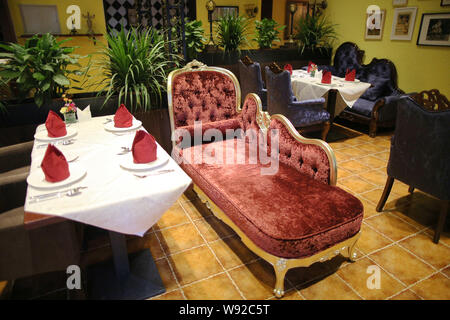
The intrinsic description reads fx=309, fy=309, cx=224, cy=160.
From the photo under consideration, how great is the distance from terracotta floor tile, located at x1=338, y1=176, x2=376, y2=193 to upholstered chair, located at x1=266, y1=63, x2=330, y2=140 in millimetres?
1001

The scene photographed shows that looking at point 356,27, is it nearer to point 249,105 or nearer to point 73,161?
point 249,105

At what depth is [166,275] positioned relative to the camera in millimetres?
1919

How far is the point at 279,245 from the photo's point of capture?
1615 mm

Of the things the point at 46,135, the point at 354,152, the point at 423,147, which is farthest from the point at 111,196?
the point at 354,152

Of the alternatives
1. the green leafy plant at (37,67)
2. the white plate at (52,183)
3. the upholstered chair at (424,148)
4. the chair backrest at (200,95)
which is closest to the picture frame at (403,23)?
the upholstered chair at (424,148)

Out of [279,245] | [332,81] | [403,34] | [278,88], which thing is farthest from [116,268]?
[403,34]

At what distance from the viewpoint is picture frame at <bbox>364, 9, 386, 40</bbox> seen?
4746 millimetres

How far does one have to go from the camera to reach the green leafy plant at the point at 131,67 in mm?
2488

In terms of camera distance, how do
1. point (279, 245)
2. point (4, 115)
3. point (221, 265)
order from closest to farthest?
1. point (279, 245)
2. point (221, 265)
3. point (4, 115)

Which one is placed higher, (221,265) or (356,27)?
(356,27)

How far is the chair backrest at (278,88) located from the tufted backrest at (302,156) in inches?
56.0

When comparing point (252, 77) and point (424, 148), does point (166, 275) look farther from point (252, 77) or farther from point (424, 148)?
point (252, 77)

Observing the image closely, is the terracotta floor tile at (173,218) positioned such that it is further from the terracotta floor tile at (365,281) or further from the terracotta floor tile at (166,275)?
the terracotta floor tile at (365,281)
